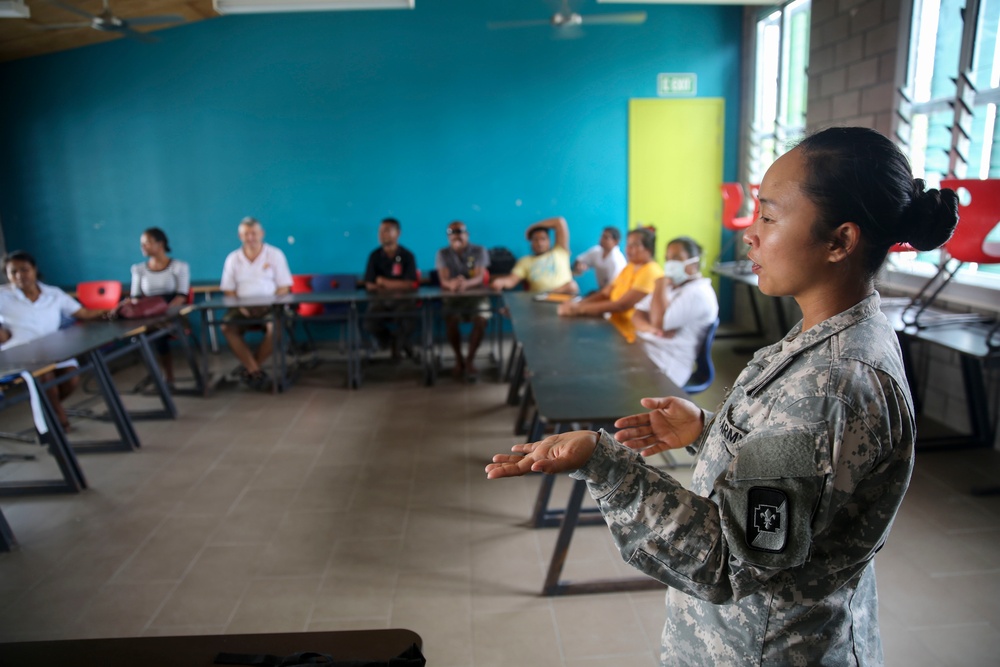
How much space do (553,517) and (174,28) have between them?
5832mm

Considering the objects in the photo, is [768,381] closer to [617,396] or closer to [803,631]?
[803,631]

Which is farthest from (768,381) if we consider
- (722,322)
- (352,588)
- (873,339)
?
(722,322)

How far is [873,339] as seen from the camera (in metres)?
0.81

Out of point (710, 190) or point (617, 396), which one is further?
point (710, 190)

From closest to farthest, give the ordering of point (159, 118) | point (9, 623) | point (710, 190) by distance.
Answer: point (9, 623) → point (159, 118) → point (710, 190)

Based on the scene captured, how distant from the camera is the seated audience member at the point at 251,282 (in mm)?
5352

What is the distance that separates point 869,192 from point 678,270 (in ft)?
8.55

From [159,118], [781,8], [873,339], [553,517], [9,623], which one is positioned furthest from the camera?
[159,118]

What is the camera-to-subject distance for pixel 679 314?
324 cm

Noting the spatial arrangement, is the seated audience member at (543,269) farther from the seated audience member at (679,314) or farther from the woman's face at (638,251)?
the seated audience member at (679,314)

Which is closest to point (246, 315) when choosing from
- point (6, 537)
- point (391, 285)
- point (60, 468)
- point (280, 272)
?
point (280, 272)

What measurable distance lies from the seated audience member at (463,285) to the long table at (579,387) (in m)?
1.87

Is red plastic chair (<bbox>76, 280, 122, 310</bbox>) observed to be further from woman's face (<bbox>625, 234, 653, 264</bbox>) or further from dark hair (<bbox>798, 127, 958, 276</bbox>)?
dark hair (<bbox>798, 127, 958, 276</bbox>)

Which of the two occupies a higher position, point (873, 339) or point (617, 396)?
point (873, 339)
